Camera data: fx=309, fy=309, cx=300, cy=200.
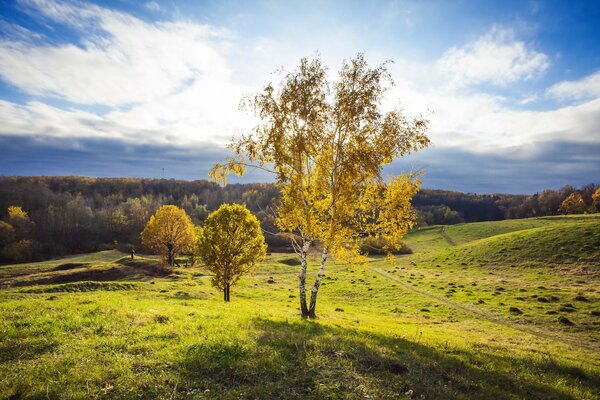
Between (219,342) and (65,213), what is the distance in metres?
197

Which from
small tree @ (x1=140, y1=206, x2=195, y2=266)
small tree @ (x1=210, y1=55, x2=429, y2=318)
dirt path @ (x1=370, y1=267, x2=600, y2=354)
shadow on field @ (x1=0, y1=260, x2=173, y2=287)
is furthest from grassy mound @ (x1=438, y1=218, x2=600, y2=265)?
shadow on field @ (x1=0, y1=260, x2=173, y2=287)

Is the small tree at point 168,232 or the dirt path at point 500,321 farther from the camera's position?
the small tree at point 168,232

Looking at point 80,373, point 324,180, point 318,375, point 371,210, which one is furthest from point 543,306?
point 80,373

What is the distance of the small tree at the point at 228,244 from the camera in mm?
40875

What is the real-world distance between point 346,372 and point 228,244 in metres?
32.4

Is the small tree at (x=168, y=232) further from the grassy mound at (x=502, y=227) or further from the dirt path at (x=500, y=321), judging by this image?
the grassy mound at (x=502, y=227)

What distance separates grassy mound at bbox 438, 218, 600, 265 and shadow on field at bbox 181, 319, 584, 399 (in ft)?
198

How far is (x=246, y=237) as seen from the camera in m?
42.8

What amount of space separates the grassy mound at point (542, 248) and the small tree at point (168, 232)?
232 feet

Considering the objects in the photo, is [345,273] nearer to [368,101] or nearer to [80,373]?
[368,101]

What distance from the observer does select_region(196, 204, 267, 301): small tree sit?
40.9 m

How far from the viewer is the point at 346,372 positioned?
10.9m

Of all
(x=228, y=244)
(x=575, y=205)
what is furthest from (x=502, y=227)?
(x=228, y=244)

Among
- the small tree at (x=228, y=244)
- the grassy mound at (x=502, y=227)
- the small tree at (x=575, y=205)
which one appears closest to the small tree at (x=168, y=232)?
the small tree at (x=228, y=244)
